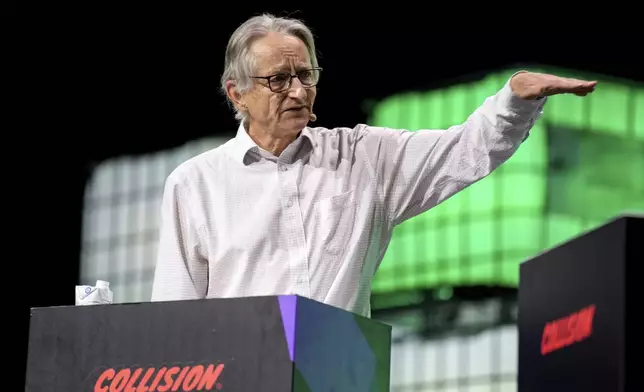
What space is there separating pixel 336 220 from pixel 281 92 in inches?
16.6

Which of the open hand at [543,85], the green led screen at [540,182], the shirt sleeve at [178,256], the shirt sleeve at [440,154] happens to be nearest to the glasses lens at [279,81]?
the shirt sleeve at [440,154]

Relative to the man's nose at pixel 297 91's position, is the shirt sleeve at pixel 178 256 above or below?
below

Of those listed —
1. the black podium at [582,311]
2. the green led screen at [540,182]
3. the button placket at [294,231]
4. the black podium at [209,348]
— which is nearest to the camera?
the black podium at [582,311]

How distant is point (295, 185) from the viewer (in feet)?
13.5

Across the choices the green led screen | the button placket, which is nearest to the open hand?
the button placket

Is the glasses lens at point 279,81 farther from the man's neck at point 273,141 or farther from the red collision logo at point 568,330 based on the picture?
the red collision logo at point 568,330

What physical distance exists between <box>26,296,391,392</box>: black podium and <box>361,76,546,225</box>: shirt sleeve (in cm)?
95

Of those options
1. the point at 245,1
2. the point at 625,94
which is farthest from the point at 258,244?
the point at 625,94

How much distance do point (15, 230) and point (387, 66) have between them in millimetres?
11414

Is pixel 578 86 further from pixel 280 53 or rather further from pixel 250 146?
pixel 250 146

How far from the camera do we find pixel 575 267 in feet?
8.12

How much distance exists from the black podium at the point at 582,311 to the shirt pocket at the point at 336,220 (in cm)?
131

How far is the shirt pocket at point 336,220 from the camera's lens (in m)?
4.02

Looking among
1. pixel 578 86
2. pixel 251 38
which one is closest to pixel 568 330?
pixel 578 86
